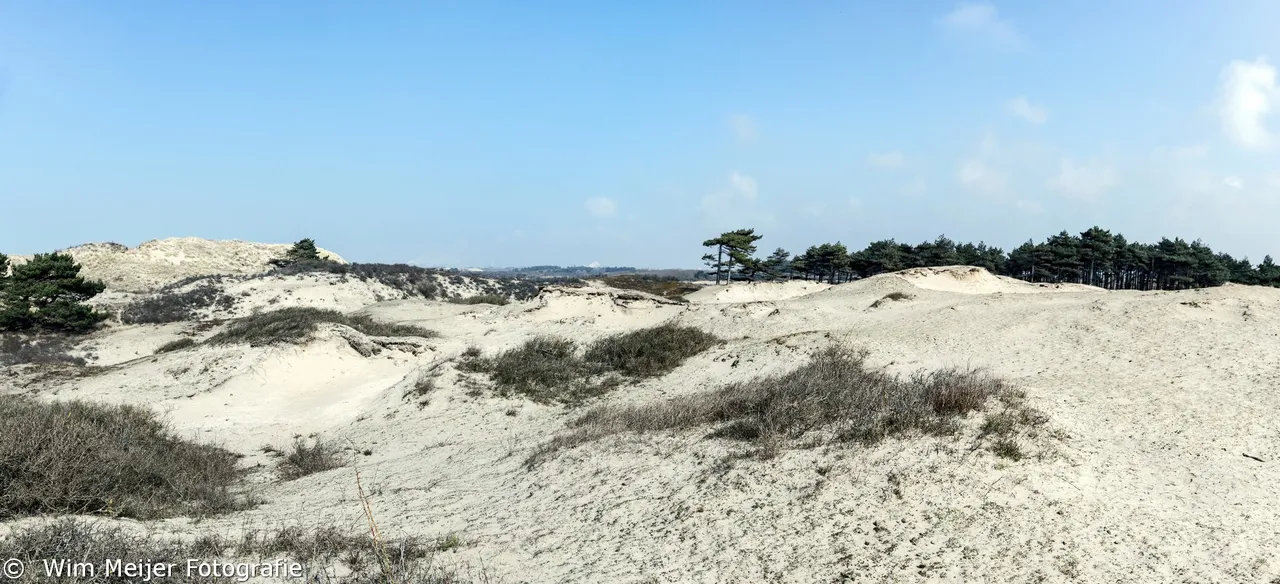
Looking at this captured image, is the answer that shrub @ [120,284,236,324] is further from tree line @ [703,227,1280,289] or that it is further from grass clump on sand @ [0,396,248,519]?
tree line @ [703,227,1280,289]

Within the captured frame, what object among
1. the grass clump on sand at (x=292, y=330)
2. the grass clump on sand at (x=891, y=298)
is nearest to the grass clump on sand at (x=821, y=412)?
the grass clump on sand at (x=891, y=298)

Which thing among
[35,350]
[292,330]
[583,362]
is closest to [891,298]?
[583,362]

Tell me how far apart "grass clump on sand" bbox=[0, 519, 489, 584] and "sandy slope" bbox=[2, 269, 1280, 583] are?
55cm

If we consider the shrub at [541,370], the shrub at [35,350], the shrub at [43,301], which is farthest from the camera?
the shrub at [43,301]

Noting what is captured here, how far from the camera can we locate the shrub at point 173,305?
3469cm

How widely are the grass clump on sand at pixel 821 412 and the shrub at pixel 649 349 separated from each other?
6048 millimetres

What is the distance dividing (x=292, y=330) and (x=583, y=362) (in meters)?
10.4

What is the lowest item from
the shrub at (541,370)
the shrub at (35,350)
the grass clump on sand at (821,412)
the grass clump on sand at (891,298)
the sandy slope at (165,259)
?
the shrub at (35,350)

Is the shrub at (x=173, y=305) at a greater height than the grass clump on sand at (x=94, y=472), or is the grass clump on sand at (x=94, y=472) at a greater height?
the shrub at (x=173, y=305)

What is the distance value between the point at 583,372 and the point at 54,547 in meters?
13.0

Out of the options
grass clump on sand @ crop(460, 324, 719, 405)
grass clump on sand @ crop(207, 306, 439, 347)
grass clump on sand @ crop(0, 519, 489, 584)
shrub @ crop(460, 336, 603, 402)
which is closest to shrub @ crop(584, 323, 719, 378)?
grass clump on sand @ crop(460, 324, 719, 405)

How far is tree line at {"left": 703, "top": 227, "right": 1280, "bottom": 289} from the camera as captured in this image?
191ft

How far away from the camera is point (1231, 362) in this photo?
11.9 metres

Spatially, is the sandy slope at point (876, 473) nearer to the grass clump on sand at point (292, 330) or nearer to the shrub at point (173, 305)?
the grass clump on sand at point (292, 330)
